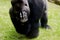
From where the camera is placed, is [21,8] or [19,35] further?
[19,35]

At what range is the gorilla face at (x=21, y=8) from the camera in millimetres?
1108

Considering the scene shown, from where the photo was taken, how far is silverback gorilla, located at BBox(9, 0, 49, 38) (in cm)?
113

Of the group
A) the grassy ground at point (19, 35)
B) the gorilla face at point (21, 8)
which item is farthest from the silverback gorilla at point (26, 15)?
the grassy ground at point (19, 35)

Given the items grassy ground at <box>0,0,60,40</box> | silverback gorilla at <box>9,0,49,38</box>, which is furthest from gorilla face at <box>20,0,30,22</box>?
grassy ground at <box>0,0,60,40</box>

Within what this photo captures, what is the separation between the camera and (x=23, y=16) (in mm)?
1146

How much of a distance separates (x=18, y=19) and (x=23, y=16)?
5 centimetres

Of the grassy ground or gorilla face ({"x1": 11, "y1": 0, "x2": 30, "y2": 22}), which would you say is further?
the grassy ground

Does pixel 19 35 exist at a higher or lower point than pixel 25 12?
lower

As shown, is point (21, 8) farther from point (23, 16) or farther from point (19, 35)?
point (19, 35)

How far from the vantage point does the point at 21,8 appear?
1.13m

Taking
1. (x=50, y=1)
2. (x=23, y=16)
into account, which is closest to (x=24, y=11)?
(x=23, y=16)

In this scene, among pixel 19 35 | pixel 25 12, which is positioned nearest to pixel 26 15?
pixel 25 12

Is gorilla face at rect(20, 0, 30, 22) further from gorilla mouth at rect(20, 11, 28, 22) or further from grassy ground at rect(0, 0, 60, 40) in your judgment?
grassy ground at rect(0, 0, 60, 40)

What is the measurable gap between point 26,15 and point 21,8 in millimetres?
68
